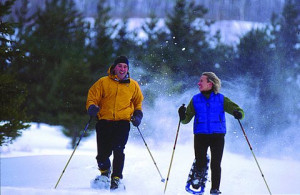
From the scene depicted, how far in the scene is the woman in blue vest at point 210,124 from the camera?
4.68m

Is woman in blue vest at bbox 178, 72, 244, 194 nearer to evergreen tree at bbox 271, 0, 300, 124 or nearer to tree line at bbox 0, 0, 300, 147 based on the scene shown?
tree line at bbox 0, 0, 300, 147

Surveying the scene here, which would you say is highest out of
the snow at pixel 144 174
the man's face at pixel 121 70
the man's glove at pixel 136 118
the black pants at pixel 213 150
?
the man's face at pixel 121 70

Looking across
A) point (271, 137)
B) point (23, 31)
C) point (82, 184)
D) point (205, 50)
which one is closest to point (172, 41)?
point (205, 50)

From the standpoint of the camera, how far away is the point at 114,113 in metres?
4.83

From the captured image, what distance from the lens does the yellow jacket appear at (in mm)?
4840

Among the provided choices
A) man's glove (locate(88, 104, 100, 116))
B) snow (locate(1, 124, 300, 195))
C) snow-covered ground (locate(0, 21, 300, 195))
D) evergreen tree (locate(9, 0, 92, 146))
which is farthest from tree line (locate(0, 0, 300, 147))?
man's glove (locate(88, 104, 100, 116))

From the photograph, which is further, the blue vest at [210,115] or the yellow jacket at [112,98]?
the yellow jacket at [112,98]

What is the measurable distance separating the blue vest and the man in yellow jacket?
713mm

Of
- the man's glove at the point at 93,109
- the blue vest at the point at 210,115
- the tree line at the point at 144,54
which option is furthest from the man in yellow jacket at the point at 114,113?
the tree line at the point at 144,54

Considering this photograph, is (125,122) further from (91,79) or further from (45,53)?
(45,53)

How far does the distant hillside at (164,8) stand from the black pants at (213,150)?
53.4 ft

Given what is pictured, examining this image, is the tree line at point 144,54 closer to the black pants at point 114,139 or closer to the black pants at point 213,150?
the black pants at point 114,139

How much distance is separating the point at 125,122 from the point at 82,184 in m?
1.45

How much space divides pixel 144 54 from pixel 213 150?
13326mm
